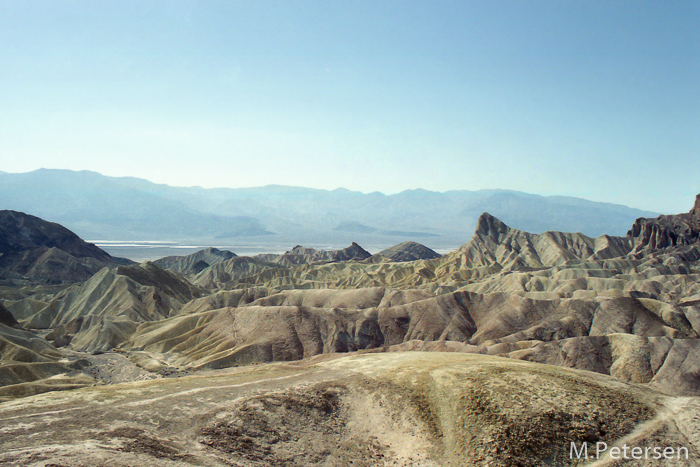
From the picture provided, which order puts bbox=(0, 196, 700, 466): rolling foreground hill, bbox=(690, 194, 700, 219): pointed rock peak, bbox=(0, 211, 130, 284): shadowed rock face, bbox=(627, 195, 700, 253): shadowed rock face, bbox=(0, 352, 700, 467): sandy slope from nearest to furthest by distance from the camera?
bbox=(0, 352, 700, 467): sandy slope
bbox=(0, 196, 700, 466): rolling foreground hill
bbox=(0, 211, 130, 284): shadowed rock face
bbox=(627, 195, 700, 253): shadowed rock face
bbox=(690, 194, 700, 219): pointed rock peak

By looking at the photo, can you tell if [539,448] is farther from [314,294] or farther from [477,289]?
[477,289]

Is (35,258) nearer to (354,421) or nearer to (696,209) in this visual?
(354,421)

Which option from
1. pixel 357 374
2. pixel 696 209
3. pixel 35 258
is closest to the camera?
pixel 357 374

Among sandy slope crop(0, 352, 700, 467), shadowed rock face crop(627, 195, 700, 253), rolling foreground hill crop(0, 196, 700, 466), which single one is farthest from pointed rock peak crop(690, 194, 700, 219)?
sandy slope crop(0, 352, 700, 467)

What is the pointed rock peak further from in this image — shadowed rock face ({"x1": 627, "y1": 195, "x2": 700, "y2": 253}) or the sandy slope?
the sandy slope

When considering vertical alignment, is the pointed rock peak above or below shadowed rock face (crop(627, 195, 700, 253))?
above

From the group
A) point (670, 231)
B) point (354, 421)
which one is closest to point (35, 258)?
point (354, 421)

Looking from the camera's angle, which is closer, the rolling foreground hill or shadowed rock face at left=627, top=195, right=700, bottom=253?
the rolling foreground hill
